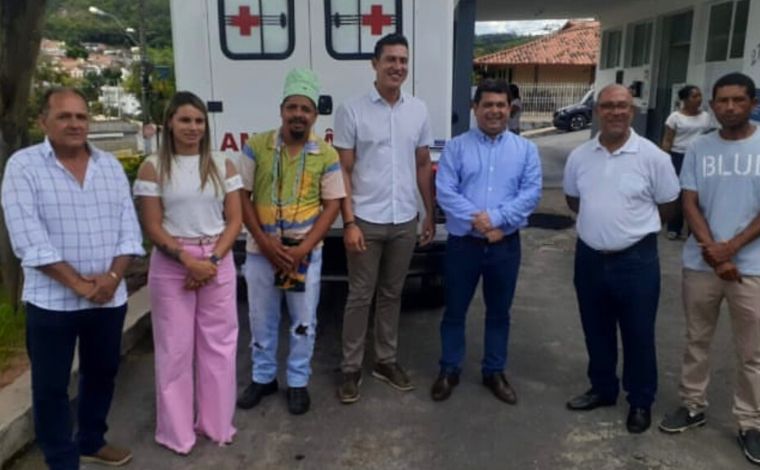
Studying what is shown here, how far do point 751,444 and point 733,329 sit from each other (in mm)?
544

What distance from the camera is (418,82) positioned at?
15.2ft

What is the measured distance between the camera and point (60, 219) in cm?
279

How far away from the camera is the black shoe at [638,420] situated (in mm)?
3574

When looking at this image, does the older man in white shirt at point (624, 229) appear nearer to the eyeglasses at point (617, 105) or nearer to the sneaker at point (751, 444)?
the eyeglasses at point (617, 105)

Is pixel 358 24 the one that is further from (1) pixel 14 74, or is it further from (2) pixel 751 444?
(2) pixel 751 444

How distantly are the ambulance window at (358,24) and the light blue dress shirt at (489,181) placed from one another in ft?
3.91

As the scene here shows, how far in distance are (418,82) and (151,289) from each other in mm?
2262

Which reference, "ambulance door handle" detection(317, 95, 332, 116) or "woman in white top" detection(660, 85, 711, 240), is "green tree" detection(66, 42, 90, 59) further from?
"ambulance door handle" detection(317, 95, 332, 116)

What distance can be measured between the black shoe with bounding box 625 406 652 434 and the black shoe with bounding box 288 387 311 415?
1.70 meters

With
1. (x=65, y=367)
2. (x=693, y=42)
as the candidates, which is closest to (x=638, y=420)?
(x=65, y=367)

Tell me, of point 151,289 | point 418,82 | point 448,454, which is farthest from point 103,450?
point 418,82

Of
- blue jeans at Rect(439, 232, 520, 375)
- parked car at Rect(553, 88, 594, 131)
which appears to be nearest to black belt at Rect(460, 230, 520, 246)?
blue jeans at Rect(439, 232, 520, 375)

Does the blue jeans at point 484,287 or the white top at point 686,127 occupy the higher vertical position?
the white top at point 686,127

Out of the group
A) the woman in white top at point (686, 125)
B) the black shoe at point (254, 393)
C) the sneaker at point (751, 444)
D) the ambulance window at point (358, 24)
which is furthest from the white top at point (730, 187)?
the woman in white top at point (686, 125)
